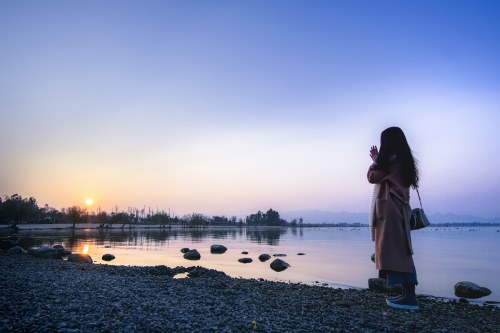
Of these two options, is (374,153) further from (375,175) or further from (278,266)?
(278,266)

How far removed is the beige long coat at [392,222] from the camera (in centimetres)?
745

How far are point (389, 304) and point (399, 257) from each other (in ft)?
4.66

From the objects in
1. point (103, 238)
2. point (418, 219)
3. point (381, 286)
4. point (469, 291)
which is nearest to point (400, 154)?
point (418, 219)

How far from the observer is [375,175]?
25.6 feet

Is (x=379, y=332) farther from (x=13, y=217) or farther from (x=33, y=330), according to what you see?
(x=13, y=217)

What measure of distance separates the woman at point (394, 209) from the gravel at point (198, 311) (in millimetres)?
944

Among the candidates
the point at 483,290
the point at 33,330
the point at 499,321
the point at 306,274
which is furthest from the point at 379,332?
the point at 306,274

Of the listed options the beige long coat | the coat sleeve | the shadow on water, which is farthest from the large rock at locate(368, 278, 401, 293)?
the shadow on water

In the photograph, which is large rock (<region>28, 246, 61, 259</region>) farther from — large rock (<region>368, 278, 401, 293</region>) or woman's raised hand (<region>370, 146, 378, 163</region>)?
woman's raised hand (<region>370, 146, 378, 163</region>)

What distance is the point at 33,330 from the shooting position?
5203 mm

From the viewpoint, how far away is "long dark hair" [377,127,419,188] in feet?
25.1

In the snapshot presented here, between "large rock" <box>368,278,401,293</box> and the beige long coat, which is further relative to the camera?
"large rock" <box>368,278,401,293</box>

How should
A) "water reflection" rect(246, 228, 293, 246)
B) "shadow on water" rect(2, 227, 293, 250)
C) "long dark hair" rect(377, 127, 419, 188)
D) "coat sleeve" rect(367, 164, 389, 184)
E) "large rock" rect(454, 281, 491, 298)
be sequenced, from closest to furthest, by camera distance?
A: "long dark hair" rect(377, 127, 419, 188) → "coat sleeve" rect(367, 164, 389, 184) → "large rock" rect(454, 281, 491, 298) → "shadow on water" rect(2, 227, 293, 250) → "water reflection" rect(246, 228, 293, 246)

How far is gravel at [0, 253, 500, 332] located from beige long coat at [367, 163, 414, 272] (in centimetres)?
120
